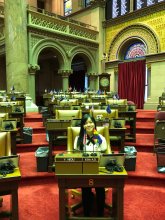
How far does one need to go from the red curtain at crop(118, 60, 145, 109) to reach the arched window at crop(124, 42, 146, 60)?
0.48m

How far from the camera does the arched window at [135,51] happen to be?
13.5m

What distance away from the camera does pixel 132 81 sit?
13820 mm

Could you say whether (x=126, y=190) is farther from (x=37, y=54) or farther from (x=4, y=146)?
(x=37, y=54)

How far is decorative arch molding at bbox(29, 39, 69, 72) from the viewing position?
38.3 feet

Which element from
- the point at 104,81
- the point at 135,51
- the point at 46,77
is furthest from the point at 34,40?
the point at 46,77

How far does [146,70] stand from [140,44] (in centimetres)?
155

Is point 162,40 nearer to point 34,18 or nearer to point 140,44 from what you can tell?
point 140,44

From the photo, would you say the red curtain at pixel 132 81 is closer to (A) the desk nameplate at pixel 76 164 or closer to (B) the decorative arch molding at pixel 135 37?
(B) the decorative arch molding at pixel 135 37

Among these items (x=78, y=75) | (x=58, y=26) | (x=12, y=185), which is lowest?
(x=12, y=185)

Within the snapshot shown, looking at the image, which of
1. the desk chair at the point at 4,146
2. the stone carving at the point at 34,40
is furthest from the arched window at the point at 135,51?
the desk chair at the point at 4,146

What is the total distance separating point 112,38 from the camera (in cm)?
1459

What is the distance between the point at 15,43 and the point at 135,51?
6.90 m

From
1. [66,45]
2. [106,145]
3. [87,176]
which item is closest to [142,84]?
[66,45]

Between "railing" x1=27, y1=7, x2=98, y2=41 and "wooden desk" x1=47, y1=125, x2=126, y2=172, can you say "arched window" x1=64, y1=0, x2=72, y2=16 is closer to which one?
"railing" x1=27, y1=7, x2=98, y2=41
